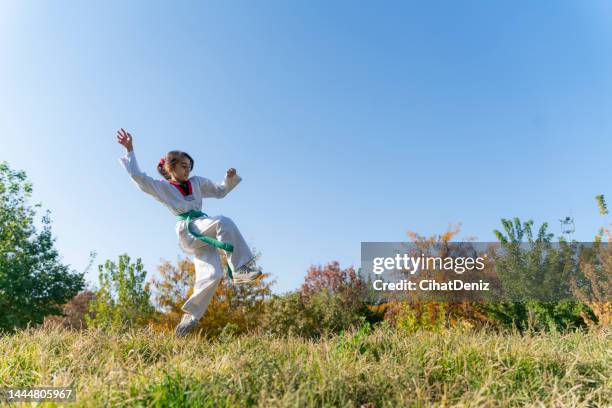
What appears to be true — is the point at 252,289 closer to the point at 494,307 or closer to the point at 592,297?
the point at 494,307

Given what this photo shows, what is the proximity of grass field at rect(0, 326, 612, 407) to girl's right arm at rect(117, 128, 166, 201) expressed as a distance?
181 cm

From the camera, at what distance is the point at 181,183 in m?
6.50

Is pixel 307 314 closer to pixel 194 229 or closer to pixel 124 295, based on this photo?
pixel 124 295

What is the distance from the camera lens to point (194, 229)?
6.22 meters

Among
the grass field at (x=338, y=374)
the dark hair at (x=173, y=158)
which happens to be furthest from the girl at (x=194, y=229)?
the grass field at (x=338, y=374)

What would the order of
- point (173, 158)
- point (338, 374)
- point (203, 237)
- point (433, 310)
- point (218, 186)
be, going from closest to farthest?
point (338, 374), point (203, 237), point (173, 158), point (218, 186), point (433, 310)

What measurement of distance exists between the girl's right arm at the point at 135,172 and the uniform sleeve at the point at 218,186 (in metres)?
0.61

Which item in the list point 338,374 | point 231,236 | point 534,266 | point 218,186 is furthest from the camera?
point 534,266

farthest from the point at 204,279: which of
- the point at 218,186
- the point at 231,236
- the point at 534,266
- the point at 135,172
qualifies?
the point at 534,266

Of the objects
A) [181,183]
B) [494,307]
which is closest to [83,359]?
[181,183]

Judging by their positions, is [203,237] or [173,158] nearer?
[203,237]

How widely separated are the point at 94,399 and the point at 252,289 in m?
13.8

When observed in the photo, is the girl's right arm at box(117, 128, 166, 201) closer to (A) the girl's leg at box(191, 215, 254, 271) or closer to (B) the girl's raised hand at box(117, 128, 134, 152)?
(B) the girl's raised hand at box(117, 128, 134, 152)

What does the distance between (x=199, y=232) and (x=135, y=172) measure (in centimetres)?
104
